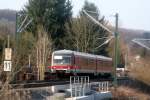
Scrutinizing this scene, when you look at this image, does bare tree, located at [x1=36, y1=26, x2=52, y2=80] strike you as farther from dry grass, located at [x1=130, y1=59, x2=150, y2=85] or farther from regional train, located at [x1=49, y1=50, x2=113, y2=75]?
dry grass, located at [x1=130, y1=59, x2=150, y2=85]

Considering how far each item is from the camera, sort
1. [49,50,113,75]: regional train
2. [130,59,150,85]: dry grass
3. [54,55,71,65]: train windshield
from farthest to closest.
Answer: [130,59,150,85]: dry grass
[54,55,71,65]: train windshield
[49,50,113,75]: regional train

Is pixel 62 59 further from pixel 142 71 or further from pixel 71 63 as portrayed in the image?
pixel 142 71

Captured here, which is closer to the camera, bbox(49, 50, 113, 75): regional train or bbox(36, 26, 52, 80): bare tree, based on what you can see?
bbox(49, 50, 113, 75): regional train

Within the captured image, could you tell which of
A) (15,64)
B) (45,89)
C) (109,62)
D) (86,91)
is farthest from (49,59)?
(15,64)

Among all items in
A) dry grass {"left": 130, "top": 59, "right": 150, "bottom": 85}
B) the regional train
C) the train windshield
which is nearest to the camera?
the regional train

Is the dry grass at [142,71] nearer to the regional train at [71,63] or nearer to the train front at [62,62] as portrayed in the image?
the regional train at [71,63]

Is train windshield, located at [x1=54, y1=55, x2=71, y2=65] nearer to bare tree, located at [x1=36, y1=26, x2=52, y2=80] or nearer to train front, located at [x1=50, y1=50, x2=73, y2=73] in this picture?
train front, located at [x1=50, y1=50, x2=73, y2=73]

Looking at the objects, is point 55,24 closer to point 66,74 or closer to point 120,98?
point 66,74

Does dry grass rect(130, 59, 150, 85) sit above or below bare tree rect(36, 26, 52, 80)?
below

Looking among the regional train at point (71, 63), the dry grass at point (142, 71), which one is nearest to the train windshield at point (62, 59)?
the regional train at point (71, 63)

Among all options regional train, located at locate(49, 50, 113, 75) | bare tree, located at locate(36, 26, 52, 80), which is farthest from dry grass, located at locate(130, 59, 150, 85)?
bare tree, located at locate(36, 26, 52, 80)

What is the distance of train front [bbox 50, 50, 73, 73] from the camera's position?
160 feet

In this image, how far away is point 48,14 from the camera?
69.2 meters

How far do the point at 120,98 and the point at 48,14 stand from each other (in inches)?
1347
